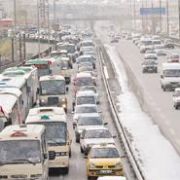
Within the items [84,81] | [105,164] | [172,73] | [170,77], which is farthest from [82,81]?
[105,164]

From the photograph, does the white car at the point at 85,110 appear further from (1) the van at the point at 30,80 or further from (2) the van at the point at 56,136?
(2) the van at the point at 56,136

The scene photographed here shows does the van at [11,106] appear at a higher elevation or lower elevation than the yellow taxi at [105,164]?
higher

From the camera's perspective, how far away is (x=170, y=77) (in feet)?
187

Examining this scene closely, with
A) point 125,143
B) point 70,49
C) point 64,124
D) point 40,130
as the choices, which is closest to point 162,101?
point 125,143

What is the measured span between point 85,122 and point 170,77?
23548 millimetres

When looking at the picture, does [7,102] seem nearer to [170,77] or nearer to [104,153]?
[104,153]

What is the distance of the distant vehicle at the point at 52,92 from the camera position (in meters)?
43.0

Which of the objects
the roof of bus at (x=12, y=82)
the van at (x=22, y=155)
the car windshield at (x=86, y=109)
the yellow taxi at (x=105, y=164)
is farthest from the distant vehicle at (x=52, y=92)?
the van at (x=22, y=155)

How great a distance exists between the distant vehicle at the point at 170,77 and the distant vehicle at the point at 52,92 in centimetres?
1420

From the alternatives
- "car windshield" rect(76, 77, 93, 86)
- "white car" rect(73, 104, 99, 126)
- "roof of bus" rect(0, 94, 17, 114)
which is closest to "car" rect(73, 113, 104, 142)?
"roof of bus" rect(0, 94, 17, 114)

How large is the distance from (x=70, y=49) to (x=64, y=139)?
2944 inches

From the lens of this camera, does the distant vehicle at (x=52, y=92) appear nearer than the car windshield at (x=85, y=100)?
Answer: Yes

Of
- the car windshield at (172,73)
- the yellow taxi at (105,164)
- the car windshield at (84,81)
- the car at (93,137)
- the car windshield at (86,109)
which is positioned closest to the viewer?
the yellow taxi at (105,164)

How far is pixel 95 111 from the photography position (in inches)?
1528
